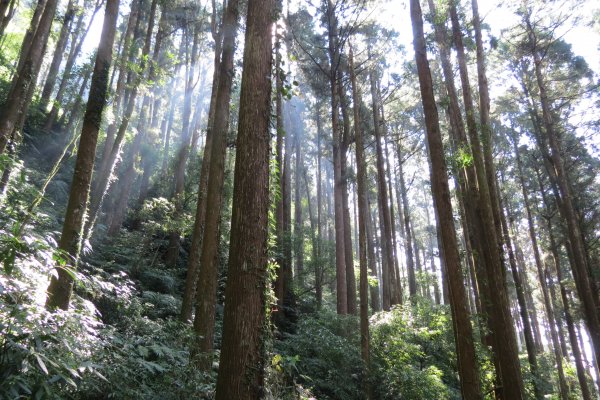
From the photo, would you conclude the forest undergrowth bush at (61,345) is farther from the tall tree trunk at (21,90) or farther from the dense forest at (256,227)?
the tall tree trunk at (21,90)

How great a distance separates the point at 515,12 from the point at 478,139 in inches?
372

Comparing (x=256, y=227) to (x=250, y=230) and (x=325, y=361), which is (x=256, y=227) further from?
(x=325, y=361)

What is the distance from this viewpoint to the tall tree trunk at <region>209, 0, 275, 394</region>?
3088 mm

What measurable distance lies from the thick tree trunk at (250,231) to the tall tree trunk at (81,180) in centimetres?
216

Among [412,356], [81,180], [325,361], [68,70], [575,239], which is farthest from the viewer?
[68,70]

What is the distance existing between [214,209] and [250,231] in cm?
367

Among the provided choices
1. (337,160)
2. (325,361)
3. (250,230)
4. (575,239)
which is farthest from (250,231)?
(575,239)

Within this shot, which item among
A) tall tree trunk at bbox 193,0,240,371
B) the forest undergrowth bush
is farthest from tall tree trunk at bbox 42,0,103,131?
→ the forest undergrowth bush

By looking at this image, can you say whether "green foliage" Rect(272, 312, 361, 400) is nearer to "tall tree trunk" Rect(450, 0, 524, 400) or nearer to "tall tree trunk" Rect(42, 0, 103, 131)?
"tall tree trunk" Rect(450, 0, 524, 400)

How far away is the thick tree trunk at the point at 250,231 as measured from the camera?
122 inches

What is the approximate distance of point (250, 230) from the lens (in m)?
3.44

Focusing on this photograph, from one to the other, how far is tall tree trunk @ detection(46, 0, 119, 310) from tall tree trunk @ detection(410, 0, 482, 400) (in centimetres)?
569

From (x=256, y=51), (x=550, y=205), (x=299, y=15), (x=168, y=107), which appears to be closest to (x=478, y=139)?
(x=256, y=51)

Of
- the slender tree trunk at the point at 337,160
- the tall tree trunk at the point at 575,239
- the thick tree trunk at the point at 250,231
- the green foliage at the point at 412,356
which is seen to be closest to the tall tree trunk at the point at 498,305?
the green foliage at the point at 412,356
